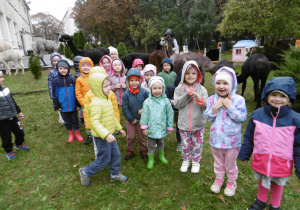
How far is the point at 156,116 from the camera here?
10.7 feet

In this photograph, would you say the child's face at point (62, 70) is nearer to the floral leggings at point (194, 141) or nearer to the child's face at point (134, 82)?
the child's face at point (134, 82)

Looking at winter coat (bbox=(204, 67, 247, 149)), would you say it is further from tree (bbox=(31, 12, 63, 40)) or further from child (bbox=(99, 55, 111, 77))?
tree (bbox=(31, 12, 63, 40))

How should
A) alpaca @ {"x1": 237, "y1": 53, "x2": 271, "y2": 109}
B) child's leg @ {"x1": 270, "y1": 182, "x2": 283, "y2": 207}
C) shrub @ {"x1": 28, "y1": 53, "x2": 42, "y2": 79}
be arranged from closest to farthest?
child's leg @ {"x1": 270, "y1": 182, "x2": 283, "y2": 207}
alpaca @ {"x1": 237, "y1": 53, "x2": 271, "y2": 109}
shrub @ {"x1": 28, "y1": 53, "x2": 42, "y2": 79}

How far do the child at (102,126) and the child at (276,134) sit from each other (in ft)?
6.17

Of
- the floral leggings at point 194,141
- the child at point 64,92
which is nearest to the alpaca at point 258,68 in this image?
the floral leggings at point 194,141

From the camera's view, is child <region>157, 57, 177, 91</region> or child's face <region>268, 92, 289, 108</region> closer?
child's face <region>268, 92, 289, 108</region>

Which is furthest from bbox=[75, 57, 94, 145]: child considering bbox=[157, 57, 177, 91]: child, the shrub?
the shrub

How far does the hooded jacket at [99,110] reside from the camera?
8.56ft

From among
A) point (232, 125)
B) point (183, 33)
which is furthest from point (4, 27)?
point (183, 33)

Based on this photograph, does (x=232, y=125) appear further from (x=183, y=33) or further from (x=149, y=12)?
(x=149, y=12)

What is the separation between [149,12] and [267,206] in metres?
34.4

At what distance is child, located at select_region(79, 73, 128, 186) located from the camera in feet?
8.63

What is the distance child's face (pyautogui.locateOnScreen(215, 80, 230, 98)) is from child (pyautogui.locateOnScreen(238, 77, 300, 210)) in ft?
1.46

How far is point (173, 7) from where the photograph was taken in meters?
32.6
